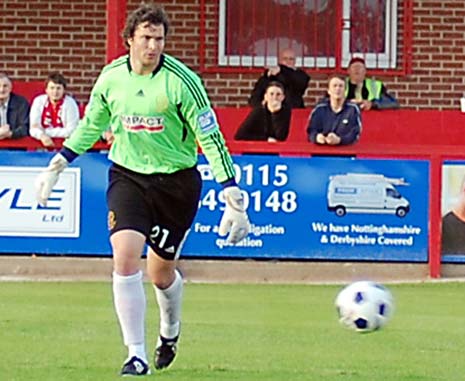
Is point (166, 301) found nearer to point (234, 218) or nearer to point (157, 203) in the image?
point (157, 203)

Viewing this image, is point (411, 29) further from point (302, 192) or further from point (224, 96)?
point (302, 192)

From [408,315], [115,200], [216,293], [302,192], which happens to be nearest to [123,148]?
[115,200]

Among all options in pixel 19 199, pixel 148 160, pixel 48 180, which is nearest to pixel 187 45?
pixel 19 199

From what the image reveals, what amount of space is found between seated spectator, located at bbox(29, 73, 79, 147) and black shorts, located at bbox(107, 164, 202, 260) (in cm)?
700

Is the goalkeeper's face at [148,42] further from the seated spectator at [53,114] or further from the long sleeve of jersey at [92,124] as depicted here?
the seated spectator at [53,114]

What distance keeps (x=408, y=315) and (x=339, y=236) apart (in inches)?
120

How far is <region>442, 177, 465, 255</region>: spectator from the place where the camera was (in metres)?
15.7

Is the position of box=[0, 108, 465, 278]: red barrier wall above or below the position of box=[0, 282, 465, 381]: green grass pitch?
above

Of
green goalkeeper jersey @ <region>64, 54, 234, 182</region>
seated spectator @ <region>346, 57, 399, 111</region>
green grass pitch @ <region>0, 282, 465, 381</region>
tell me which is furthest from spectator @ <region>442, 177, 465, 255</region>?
green goalkeeper jersey @ <region>64, 54, 234, 182</region>

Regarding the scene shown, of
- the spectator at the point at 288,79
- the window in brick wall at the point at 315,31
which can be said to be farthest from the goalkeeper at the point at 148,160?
the window in brick wall at the point at 315,31

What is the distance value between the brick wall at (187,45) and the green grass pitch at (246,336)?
411 centimetres

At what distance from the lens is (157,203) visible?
8.79 metres

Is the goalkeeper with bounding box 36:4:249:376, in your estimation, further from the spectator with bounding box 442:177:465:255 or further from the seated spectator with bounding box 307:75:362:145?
the spectator with bounding box 442:177:465:255

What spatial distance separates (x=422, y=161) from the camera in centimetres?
1576
